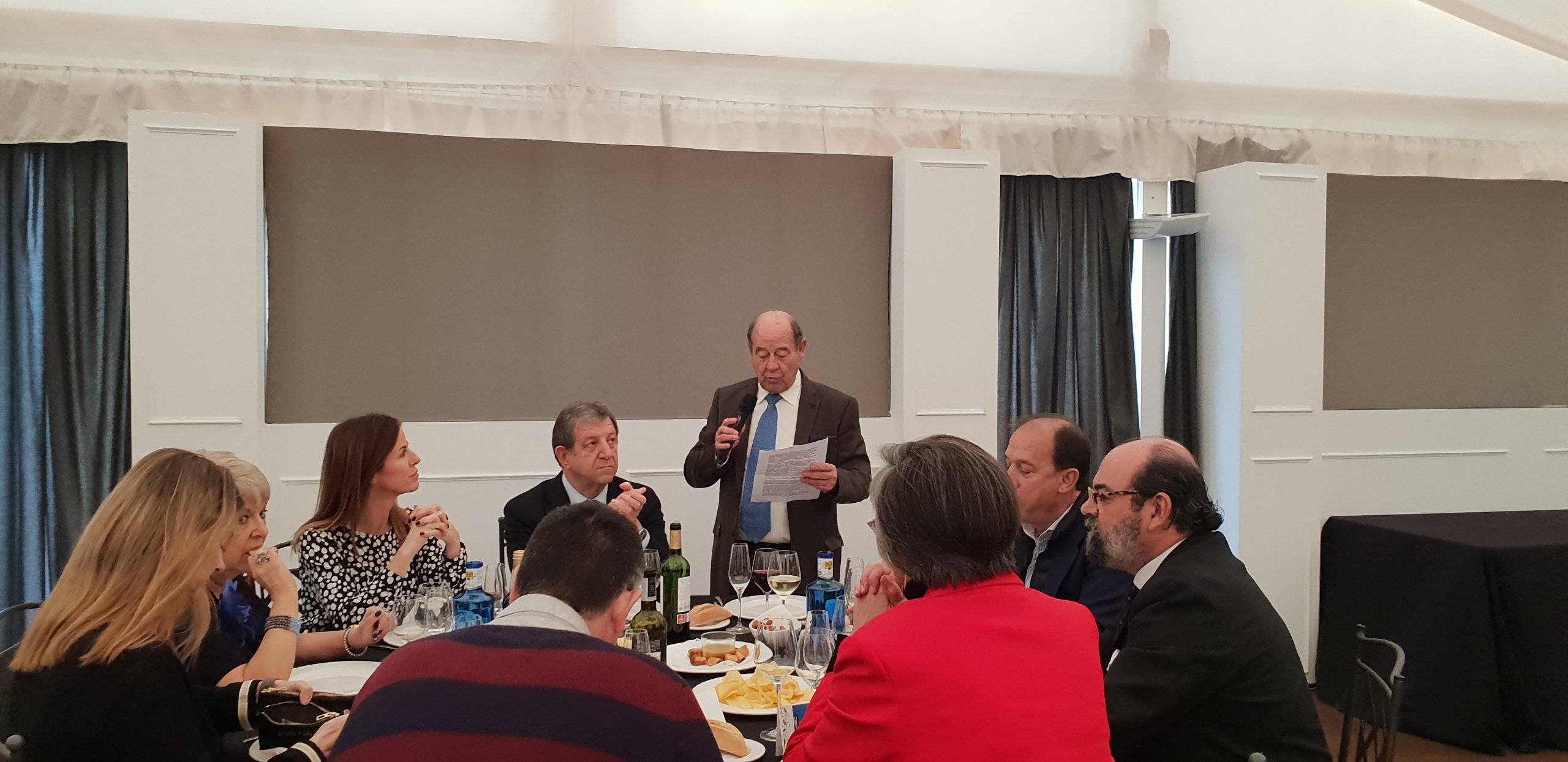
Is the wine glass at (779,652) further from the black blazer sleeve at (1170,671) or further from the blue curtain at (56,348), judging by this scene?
the blue curtain at (56,348)

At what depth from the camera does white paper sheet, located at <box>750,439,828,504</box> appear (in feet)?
12.4

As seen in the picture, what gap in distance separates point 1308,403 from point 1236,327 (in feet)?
1.89

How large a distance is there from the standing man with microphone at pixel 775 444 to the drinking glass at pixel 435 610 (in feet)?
4.70

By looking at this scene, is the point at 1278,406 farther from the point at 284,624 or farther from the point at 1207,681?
the point at 284,624

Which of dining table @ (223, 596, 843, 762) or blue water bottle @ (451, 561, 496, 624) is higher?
blue water bottle @ (451, 561, 496, 624)

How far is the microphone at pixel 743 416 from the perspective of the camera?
420cm

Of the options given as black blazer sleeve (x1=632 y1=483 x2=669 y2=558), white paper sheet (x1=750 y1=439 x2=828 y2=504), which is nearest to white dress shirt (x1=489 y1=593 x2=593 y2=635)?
black blazer sleeve (x1=632 y1=483 x2=669 y2=558)

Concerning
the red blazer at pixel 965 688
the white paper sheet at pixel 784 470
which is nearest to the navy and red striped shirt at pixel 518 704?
Result: the red blazer at pixel 965 688

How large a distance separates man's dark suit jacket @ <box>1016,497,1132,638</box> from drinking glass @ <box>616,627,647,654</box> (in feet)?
3.31

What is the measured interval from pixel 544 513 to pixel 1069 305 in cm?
347

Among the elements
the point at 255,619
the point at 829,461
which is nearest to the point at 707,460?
the point at 829,461

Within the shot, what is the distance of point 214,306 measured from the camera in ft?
15.4

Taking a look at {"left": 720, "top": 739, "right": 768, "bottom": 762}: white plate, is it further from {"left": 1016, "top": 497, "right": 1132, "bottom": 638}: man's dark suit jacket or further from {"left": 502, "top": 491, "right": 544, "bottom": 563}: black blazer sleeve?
{"left": 502, "top": 491, "right": 544, "bottom": 563}: black blazer sleeve

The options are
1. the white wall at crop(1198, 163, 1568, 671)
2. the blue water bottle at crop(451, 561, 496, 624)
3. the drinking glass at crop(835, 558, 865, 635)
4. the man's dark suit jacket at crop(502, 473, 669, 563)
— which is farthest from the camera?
the white wall at crop(1198, 163, 1568, 671)
